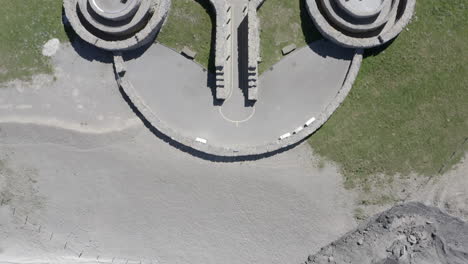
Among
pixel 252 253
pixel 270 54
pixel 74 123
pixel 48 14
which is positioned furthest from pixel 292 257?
pixel 48 14

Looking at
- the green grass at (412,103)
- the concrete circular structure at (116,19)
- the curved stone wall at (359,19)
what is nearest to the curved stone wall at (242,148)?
the green grass at (412,103)

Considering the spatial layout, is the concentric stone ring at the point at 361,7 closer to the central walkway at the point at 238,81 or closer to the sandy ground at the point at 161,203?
the central walkway at the point at 238,81

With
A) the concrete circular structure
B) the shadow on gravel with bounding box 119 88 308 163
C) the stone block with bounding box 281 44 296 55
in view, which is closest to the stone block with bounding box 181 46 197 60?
the concrete circular structure

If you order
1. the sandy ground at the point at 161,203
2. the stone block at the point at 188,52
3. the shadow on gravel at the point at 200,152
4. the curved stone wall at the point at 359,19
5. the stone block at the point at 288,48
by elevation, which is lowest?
the sandy ground at the point at 161,203

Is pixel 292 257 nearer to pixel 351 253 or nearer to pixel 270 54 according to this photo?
pixel 351 253

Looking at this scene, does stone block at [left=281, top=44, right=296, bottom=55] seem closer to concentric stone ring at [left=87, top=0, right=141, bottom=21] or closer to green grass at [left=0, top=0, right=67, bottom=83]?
concentric stone ring at [left=87, top=0, right=141, bottom=21]

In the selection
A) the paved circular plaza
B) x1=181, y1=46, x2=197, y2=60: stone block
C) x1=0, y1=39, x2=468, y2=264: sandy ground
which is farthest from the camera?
x1=0, y1=39, x2=468, y2=264: sandy ground
